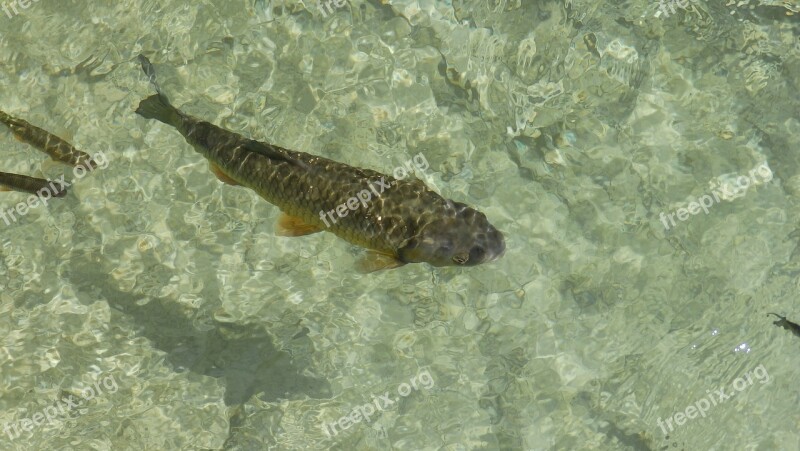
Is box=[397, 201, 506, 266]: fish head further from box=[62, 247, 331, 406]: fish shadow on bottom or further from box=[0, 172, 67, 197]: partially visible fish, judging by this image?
box=[0, 172, 67, 197]: partially visible fish

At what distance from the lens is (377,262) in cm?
534

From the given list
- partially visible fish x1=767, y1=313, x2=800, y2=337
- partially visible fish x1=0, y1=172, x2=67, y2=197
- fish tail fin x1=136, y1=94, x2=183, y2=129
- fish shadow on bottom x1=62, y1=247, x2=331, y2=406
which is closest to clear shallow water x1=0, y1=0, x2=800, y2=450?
fish shadow on bottom x1=62, y1=247, x2=331, y2=406

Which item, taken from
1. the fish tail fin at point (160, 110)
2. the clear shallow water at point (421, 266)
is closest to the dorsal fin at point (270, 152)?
the fish tail fin at point (160, 110)

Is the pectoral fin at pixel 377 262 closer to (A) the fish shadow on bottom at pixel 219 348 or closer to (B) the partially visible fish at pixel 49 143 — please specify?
(A) the fish shadow on bottom at pixel 219 348

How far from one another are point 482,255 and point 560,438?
215cm

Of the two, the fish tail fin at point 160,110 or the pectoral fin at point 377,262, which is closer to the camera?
the pectoral fin at point 377,262

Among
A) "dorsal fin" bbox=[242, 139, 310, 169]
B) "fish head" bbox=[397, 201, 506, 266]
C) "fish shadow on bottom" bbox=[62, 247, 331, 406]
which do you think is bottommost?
"fish shadow on bottom" bbox=[62, 247, 331, 406]

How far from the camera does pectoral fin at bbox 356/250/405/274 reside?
5305mm

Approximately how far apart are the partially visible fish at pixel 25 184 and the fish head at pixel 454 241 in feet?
11.2

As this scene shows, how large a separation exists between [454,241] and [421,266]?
1344 millimetres

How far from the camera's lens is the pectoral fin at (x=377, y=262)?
5305mm

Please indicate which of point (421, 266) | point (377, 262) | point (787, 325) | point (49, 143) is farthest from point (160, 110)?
point (787, 325)

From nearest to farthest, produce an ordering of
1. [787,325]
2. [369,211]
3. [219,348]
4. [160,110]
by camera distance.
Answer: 1. [369,211]
2. [160,110]
3. [787,325]
4. [219,348]

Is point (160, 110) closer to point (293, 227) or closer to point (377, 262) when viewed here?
point (293, 227)
